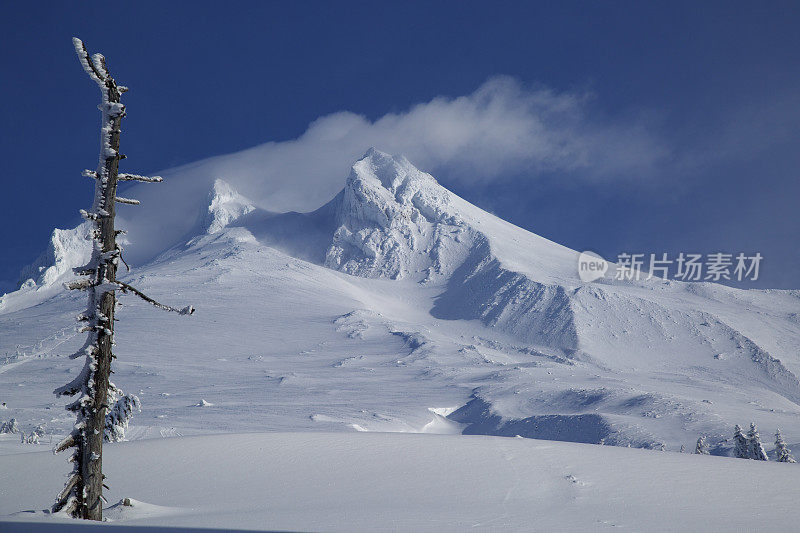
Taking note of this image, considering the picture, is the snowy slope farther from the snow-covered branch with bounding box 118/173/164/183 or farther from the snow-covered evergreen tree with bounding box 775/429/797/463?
the snow-covered evergreen tree with bounding box 775/429/797/463

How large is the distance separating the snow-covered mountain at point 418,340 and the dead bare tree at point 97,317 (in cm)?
3501

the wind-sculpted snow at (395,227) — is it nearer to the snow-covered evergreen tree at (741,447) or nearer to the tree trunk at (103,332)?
the snow-covered evergreen tree at (741,447)

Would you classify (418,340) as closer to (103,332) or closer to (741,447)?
(741,447)

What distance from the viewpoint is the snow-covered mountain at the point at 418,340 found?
4878 cm

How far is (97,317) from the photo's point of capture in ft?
21.2

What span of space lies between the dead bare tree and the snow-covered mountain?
3501 centimetres

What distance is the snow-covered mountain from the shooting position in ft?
160

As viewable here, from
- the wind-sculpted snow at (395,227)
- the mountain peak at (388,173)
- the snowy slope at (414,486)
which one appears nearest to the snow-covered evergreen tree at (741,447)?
the snowy slope at (414,486)

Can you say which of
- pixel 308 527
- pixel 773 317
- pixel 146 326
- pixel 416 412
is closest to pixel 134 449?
pixel 308 527

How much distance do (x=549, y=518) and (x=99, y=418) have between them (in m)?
5.85

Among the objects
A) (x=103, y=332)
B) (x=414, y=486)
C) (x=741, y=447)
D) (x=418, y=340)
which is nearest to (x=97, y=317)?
(x=103, y=332)

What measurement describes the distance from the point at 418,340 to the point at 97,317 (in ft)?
261

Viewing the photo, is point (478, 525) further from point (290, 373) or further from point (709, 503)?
point (290, 373)

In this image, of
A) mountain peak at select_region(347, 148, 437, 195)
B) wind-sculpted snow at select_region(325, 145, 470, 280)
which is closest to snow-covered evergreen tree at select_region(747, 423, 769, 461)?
wind-sculpted snow at select_region(325, 145, 470, 280)
